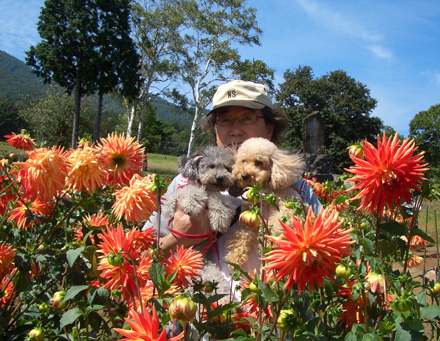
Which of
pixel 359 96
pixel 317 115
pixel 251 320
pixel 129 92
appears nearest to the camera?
pixel 251 320

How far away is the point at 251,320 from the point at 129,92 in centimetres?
2481

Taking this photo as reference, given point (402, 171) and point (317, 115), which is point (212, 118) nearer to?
point (402, 171)

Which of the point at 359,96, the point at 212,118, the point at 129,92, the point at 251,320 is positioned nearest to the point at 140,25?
the point at 129,92

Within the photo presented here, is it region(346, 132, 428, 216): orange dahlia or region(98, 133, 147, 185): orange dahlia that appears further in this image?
region(98, 133, 147, 185): orange dahlia

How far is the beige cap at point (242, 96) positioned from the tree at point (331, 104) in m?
31.3

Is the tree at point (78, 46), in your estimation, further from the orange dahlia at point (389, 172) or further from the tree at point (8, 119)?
the tree at point (8, 119)

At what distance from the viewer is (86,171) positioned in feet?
3.51

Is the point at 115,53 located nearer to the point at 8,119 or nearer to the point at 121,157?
the point at 121,157

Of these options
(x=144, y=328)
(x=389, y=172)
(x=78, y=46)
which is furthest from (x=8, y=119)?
(x=389, y=172)

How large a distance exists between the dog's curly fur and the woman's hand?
0.65ft

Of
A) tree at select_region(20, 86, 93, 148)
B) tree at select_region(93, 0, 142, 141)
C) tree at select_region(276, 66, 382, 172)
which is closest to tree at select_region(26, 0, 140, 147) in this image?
tree at select_region(93, 0, 142, 141)

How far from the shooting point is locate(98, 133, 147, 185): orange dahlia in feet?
3.87

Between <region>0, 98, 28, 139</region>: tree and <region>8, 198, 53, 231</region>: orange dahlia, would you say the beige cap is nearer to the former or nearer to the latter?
<region>8, 198, 53, 231</region>: orange dahlia

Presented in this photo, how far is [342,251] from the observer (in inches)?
28.7
